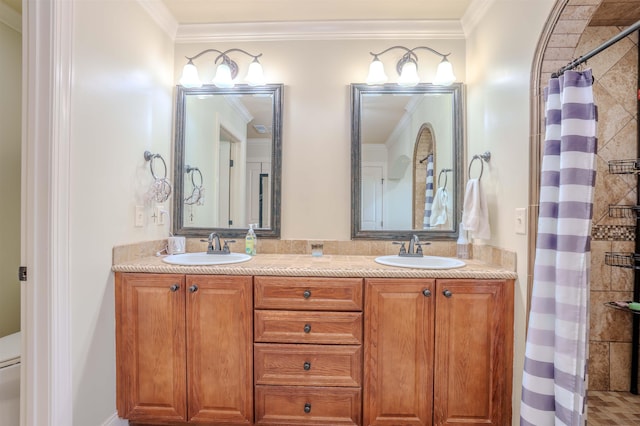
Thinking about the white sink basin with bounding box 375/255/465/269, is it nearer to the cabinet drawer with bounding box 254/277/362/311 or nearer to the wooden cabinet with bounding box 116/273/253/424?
the cabinet drawer with bounding box 254/277/362/311

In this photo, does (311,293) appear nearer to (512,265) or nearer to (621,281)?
(512,265)

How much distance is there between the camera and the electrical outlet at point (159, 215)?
203 centimetres

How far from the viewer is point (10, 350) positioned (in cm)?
154

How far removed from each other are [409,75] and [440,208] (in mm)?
903

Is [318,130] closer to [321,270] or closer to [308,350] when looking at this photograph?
[321,270]

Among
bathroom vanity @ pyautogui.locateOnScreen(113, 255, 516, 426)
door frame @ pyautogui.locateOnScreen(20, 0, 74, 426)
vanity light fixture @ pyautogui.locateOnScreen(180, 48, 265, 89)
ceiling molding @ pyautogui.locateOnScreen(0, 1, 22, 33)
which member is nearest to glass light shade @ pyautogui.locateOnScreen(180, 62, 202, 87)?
vanity light fixture @ pyautogui.locateOnScreen(180, 48, 265, 89)

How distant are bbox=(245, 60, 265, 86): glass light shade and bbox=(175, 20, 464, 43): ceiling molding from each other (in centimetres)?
22

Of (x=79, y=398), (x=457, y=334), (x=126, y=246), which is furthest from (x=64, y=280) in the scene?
(x=457, y=334)

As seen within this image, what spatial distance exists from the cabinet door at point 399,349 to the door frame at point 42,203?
Answer: 1.39 metres

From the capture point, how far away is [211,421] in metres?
1.61

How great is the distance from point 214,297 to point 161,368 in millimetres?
465

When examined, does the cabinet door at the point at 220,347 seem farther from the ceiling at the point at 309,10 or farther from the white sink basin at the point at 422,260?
the ceiling at the point at 309,10

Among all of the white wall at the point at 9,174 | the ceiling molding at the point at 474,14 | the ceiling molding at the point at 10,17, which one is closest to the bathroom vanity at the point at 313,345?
the white wall at the point at 9,174

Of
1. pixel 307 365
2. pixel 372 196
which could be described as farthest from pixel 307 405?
pixel 372 196
